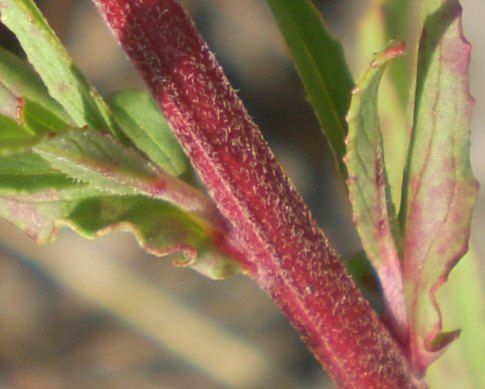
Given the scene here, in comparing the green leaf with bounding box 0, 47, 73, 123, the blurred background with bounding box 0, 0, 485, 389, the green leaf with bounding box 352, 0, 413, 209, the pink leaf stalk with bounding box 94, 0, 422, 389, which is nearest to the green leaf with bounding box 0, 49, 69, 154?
the green leaf with bounding box 0, 47, 73, 123

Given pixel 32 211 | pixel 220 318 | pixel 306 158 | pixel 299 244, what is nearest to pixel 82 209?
pixel 32 211

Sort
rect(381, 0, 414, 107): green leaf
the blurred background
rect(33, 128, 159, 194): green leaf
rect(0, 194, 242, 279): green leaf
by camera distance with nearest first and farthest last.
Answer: rect(33, 128, 159, 194): green leaf, rect(0, 194, 242, 279): green leaf, rect(381, 0, 414, 107): green leaf, the blurred background

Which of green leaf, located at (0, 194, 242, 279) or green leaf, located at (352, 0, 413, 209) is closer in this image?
green leaf, located at (0, 194, 242, 279)

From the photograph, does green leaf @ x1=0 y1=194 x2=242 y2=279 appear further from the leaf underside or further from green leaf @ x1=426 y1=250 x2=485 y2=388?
green leaf @ x1=426 y1=250 x2=485 y2=388

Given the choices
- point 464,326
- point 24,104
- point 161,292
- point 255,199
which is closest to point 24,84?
point 24,104

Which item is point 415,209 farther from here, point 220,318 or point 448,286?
point 220,318

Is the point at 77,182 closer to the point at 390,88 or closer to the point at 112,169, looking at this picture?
the point at 112,169

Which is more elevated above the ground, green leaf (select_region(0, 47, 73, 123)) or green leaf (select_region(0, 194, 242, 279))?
green leaf (select_region(0, 47, 73, 123))
